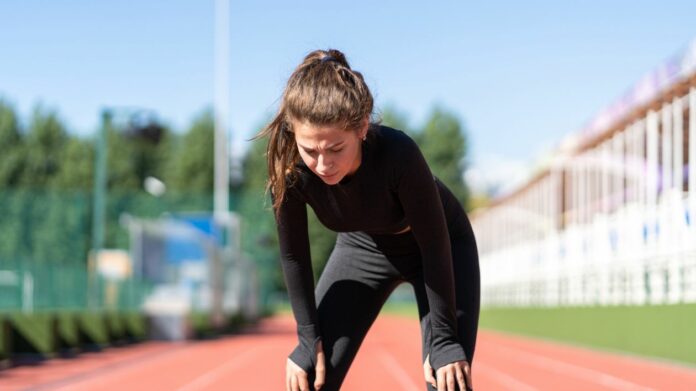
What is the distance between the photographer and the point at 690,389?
12.7 meters

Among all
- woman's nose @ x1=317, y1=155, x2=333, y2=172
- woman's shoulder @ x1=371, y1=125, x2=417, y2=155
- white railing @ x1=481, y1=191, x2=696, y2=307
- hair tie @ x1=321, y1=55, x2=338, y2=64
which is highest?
hair tie @ x1=321, y1=55, x2=338, y2=64

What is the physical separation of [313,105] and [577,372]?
13.5 meters

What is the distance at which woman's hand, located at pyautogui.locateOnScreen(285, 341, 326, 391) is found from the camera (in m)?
3.85

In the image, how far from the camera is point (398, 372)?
50.2 ft

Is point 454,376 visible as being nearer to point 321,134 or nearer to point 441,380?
point 441,380

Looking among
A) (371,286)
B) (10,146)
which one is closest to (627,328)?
(371,286)

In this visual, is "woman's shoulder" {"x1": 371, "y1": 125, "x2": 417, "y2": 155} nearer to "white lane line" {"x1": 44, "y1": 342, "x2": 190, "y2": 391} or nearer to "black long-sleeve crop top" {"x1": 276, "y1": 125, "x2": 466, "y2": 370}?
"black long-sleeve crop top" {"x1": 276, "y1": 125, "x2": 466, "y2": 370}

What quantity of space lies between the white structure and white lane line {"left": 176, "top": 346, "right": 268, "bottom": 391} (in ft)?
23.8

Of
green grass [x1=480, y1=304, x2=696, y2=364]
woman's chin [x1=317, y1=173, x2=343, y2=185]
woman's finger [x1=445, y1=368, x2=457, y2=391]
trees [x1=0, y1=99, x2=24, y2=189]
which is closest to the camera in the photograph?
woman's chin [x1=317, y1=173, x2=343, y2=185]

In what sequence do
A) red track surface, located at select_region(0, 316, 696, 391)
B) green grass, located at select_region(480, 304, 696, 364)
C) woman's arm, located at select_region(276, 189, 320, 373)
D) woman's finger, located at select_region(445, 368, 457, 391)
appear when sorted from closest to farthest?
woman's finger, located at select_region(445, 368, 457, 391) → woman's arm, located at select_region(276, 189, 320, 373) → red track surface, located at select_region(0, 316, 696, 391) → green grass, located at select_region(480, 304, 696, 364)

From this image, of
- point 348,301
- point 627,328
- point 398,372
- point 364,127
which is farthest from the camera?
point 627,328

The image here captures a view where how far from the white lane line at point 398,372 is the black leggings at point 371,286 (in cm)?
847

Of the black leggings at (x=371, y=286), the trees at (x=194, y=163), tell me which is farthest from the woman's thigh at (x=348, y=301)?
the trees at (x=194, y=163)

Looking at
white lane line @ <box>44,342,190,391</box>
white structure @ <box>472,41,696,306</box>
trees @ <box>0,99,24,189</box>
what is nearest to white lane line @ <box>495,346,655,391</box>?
white structure @ <box>472,41,696,306</box>
